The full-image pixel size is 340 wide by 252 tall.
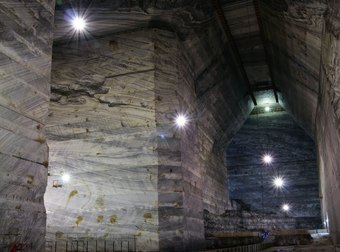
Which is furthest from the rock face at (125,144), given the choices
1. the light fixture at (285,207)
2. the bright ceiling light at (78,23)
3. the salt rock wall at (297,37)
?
the light fixture at (285,207)

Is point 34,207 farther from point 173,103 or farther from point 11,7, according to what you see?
point 173,103

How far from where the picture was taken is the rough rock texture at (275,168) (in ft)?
54.6

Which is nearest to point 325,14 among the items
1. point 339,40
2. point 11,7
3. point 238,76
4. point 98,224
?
point 339,40

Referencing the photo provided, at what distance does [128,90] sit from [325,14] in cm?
437

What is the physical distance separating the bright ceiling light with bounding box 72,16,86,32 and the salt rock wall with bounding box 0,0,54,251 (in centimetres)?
348

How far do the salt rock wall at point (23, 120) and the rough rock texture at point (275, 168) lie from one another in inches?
543

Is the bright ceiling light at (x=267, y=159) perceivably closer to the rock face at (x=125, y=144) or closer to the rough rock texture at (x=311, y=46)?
the rough rock texture at (x=311, y=46)

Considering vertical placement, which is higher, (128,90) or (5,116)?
(128,90)

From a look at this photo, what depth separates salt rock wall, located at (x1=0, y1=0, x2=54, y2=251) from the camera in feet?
12.7

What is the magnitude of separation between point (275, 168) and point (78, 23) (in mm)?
12265

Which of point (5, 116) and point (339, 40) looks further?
point (339, 40)

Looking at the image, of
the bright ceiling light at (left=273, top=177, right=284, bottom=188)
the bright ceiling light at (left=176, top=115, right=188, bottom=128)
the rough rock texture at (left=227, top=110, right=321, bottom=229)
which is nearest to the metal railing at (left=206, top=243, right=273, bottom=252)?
the bright ceiling light at (left=176, top=115, right=188, bottom=128)

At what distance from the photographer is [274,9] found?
7930 mm

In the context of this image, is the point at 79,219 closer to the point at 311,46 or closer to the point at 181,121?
the point at 181,121
